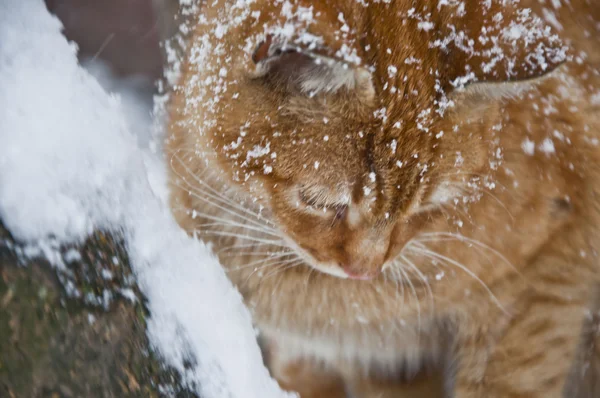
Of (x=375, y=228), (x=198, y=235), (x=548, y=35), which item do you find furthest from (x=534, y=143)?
(x=198, y=235)

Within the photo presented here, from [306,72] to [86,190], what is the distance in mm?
406

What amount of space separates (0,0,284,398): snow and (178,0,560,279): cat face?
0.24 m

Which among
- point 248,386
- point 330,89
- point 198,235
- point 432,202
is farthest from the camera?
point 198,235

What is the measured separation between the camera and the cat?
98 cm

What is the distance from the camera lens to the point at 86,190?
800mm

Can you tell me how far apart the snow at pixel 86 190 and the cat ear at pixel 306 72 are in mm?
301

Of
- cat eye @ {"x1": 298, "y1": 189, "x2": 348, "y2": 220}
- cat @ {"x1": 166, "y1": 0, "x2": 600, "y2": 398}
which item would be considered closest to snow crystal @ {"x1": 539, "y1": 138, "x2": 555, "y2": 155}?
cat @ {"x1": 166, "y1": 0, "x2": 600, "y2": 398}

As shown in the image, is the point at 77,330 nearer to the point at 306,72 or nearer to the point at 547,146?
the point at 306,72

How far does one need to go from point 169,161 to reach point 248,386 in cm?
64

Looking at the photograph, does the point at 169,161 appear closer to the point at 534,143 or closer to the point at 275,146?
the point at 275,146

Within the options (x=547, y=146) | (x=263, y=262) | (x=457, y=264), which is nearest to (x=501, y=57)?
(x=547, y=146)

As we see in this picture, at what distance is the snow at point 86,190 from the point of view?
73cm

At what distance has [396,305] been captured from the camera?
149 centimetres

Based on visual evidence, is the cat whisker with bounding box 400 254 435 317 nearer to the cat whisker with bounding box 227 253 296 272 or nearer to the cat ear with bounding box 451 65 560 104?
the cat whisker with bounding box 227 253 296 272
